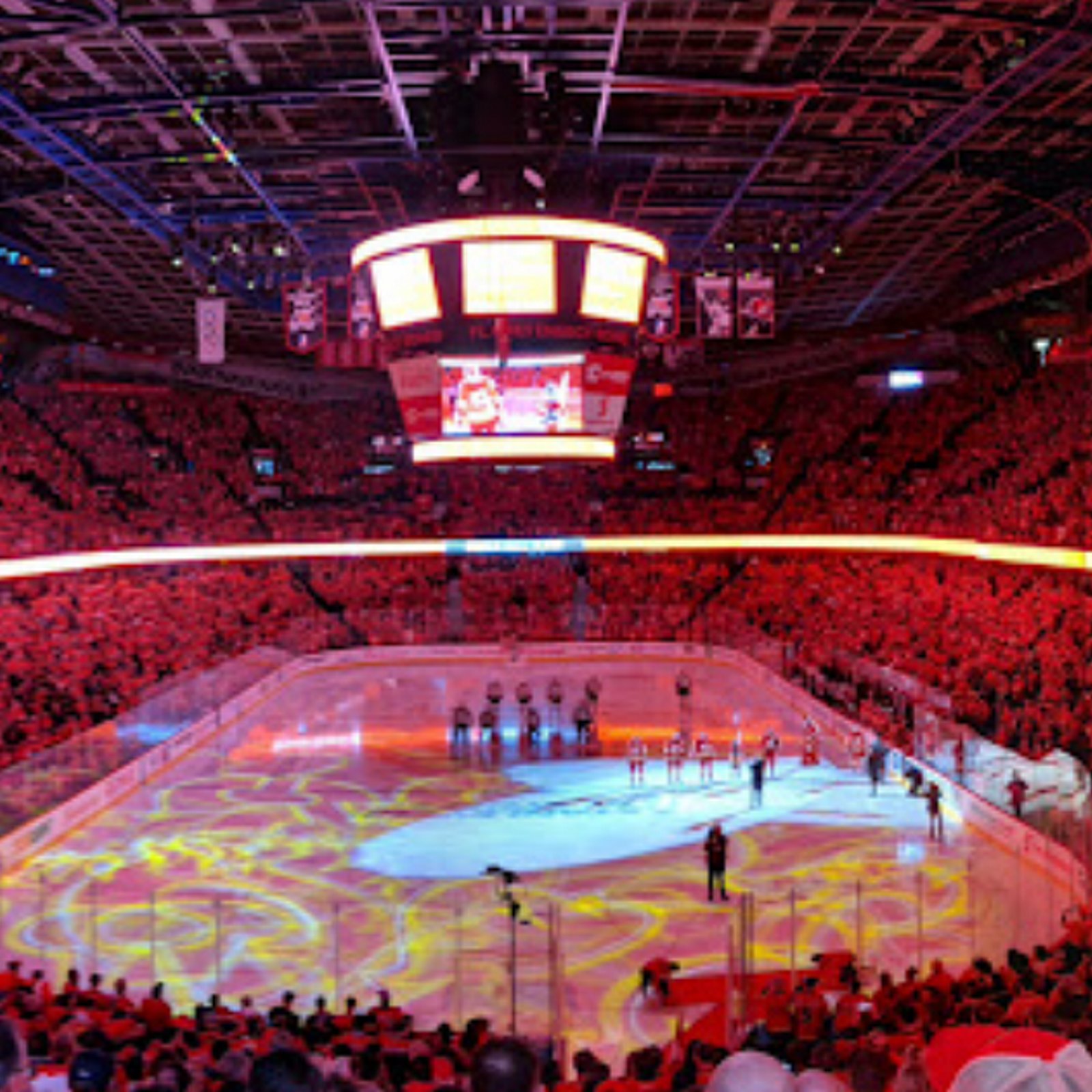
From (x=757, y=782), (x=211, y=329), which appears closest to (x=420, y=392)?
(x=211, y=329)

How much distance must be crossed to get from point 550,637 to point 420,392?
23.8 metres

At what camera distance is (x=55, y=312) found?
37688 millimetres

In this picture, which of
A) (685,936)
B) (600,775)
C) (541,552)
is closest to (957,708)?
(600,775)

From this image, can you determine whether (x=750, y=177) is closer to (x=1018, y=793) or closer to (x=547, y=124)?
(x=547, y=124)

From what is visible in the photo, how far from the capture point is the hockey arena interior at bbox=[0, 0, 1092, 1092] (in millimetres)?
12047

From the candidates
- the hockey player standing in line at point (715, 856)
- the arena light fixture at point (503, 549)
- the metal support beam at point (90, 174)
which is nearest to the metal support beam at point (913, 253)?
the arena light fixture at point (503, 549)

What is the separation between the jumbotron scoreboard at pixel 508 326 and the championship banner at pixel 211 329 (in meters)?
4.83

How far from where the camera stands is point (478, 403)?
1800 cm

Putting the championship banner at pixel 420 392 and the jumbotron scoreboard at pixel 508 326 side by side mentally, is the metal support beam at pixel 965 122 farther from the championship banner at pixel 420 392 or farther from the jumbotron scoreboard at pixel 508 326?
the championship banner at pixel 420 392

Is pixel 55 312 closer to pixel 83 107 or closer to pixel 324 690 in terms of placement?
pixel 324 690

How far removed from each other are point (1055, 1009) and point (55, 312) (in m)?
35.0

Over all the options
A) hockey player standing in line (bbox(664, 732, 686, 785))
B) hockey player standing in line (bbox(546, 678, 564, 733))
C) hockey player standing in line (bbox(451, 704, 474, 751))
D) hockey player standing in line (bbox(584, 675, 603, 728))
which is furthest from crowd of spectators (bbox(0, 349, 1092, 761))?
hockey player standing in line (bbox(451, 704, 474, 751))

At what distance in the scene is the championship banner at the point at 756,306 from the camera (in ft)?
65.8

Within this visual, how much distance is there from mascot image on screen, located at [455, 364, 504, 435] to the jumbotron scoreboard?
2 centimetres
